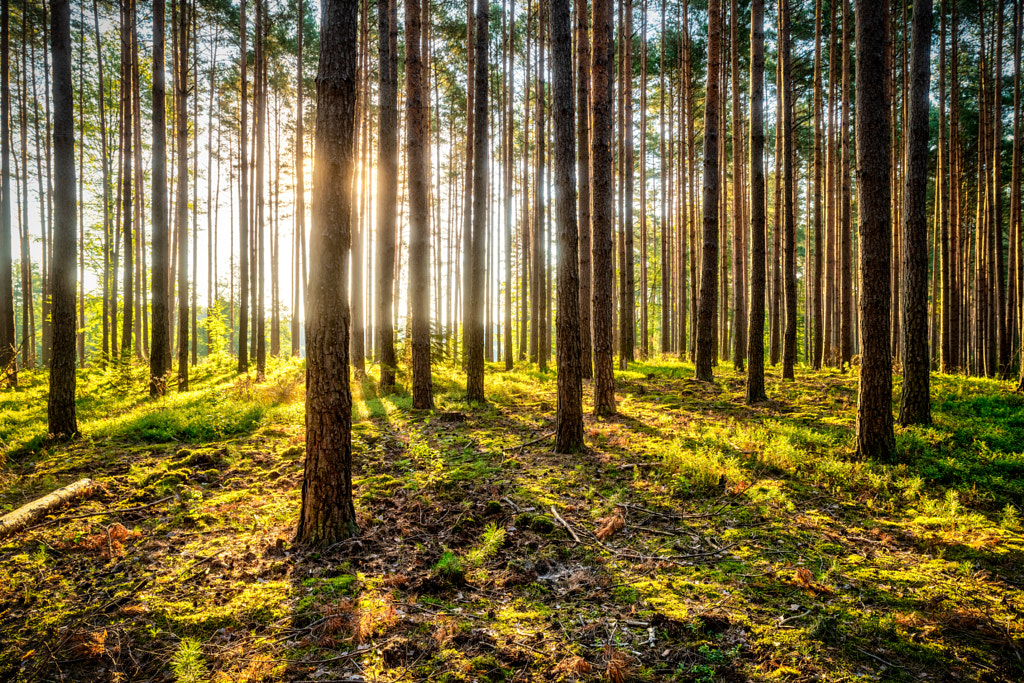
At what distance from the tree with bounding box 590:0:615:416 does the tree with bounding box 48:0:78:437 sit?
26.6 ft

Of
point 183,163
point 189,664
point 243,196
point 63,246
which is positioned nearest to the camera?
point 189,664

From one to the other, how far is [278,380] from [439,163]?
1670 centimetres

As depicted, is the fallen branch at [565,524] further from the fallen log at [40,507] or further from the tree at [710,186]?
the tree at [710,186]

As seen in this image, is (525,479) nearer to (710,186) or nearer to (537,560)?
(537,560)

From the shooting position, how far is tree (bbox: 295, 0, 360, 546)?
4074 millimetres

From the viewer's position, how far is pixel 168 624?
3.15m

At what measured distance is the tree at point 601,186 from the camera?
7.52 metres

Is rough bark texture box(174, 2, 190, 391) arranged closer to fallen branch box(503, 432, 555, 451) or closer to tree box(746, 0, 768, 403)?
fallen branch box(503, 432, 555, 451)

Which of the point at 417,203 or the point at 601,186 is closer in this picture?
the point at 601,186

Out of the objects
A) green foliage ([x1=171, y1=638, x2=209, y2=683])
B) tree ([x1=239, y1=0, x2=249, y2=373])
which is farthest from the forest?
tree ([x1=239, y1=0, x2=249, y2=373])

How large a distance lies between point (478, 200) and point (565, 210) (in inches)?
177

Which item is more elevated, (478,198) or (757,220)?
(478,198)

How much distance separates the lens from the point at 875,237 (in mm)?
5770

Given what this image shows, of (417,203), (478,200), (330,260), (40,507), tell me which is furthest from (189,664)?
(478,200)
